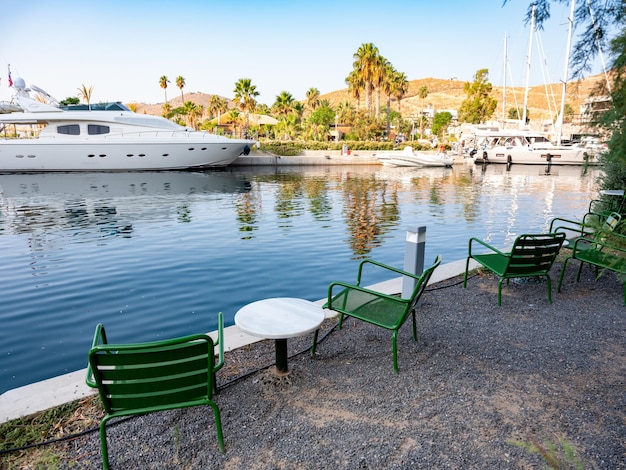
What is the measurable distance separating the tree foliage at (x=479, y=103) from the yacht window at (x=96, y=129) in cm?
5786

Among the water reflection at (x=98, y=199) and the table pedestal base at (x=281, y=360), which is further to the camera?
the water reflection at (x=98, y=199)

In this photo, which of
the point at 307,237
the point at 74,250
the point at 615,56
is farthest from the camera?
the point at 307,237

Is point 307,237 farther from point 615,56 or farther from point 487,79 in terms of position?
point 487,79

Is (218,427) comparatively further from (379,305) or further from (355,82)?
(355,82)

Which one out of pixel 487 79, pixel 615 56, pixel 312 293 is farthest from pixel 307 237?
pixel 487 79

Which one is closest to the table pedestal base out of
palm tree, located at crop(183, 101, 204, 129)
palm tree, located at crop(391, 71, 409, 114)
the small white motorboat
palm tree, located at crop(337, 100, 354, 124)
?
the small white motorboat

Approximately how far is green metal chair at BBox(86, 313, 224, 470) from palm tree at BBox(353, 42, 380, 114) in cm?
5492

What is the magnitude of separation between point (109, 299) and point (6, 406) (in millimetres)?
3826

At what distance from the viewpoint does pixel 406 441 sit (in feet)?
8.97

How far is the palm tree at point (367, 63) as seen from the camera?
53531mm

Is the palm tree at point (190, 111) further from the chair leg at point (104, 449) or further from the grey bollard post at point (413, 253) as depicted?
the chair leg at point (104, 449)

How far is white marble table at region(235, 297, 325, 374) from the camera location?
3.25m

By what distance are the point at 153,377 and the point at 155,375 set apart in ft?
0.07

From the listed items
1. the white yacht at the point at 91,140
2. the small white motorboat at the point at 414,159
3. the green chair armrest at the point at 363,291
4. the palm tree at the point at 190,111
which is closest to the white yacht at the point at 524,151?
the small white motorboat at the point at 414,159
